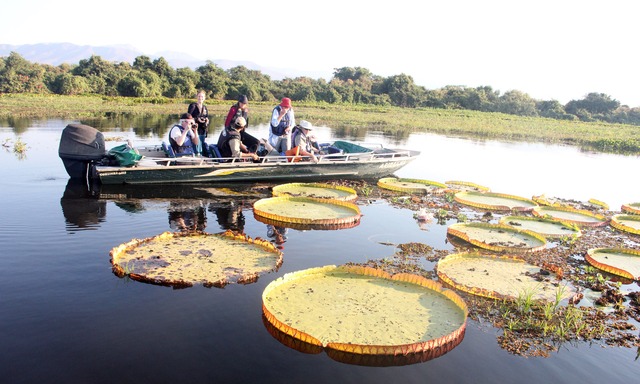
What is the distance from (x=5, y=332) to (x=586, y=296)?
6.54m

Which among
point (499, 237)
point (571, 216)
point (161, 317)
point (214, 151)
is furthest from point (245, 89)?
point (161, 317)

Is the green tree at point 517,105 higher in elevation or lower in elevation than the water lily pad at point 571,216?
higher

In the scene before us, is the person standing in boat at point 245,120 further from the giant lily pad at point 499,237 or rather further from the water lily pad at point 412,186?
the giant lily pad at point 499,237

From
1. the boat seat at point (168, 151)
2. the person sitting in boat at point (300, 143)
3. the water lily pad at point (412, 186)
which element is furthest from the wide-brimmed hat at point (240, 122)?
the water lily pad at point (412, 186)

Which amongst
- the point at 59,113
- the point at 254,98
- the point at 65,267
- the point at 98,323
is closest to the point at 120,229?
the point at 65,267

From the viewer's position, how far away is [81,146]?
32.9 ft

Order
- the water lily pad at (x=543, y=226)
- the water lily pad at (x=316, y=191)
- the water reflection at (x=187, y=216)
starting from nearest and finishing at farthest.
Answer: the water reflection at (x=187, y=216), the water lily pad at (x=543, y=226), the water lily pad at (x=316, y=191)

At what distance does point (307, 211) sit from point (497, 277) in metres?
3.82

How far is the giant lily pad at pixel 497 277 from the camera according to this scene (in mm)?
6164

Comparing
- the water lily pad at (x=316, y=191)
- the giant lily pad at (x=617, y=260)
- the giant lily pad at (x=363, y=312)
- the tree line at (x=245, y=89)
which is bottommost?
the giant lily pad at (x=363, y=312)

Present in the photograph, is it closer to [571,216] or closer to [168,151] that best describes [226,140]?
[168,151]

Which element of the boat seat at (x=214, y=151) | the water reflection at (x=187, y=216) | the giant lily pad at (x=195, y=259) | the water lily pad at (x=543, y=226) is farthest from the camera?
the boat seat at (x=214, y=151)

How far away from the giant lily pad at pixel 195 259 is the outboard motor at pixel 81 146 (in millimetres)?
3975

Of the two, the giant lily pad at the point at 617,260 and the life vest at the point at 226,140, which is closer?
the giant lily pad at the point at 617,260
